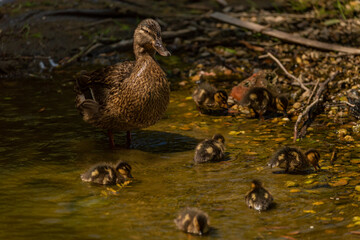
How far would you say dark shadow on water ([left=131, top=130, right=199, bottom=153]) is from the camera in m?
7.11

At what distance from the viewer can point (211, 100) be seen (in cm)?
830

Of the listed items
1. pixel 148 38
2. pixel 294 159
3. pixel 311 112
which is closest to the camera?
pixel 294 159

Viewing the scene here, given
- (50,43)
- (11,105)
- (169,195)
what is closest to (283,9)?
(50,43)

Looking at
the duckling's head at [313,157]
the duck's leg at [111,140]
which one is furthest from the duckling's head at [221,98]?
the duckling's head at [313,157]

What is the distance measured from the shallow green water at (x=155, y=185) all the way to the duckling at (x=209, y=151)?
5.1 inches

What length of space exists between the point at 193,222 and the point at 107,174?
1.54m

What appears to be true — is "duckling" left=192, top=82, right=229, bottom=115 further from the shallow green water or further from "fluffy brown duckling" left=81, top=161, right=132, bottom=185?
"fluffy brown duckling" left=81, top=161, right=132, bottom=185

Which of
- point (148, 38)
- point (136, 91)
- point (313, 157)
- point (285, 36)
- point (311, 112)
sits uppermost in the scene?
point (148, 38)

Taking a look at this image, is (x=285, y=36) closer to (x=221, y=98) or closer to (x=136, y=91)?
(x=221, y=98)

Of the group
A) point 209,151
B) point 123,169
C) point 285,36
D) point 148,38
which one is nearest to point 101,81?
point 148,38

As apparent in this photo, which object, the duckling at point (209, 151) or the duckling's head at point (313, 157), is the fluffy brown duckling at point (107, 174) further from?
the duckling's head at point (313, 157)

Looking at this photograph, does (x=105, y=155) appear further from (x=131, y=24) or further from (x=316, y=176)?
(x=131, y=24)

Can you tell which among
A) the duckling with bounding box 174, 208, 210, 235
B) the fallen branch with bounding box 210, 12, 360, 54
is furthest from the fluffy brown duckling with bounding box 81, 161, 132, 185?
the fallen branch with bounding box 210, 12, 360, 54

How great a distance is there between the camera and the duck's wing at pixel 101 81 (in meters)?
6.87
